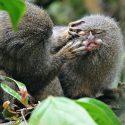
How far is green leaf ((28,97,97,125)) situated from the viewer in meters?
0.83

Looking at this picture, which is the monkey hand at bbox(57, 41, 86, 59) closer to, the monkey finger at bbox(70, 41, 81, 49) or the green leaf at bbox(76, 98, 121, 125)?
the monkey finger at bbox(70, 41, 81, 49)

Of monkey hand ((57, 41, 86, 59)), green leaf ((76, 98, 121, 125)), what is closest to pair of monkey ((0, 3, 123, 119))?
monkey hand ((57, 41, 86, 59))

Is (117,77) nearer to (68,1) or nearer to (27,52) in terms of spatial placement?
(27,52)

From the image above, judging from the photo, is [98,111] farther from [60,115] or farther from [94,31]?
[94,31]

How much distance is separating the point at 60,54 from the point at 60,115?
218 centimetres

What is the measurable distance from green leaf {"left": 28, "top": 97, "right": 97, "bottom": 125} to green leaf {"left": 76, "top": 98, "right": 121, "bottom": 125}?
0.07m

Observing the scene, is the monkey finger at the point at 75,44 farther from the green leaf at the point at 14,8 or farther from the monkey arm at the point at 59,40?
the green leaf at the point at 14,8

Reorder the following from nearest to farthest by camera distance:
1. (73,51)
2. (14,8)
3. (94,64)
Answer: (14,8) < (73,51) < (94,64)

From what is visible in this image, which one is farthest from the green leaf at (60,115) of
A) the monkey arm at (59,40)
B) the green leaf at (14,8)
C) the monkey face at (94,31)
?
the monkey arm at (59,40)

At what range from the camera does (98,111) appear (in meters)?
0.94

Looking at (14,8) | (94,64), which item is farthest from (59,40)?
(14,8)

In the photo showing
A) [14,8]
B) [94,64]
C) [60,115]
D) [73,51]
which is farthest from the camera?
[94,64]

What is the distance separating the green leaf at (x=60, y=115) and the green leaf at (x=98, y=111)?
7 cm

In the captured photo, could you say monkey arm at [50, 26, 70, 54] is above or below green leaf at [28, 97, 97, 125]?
below
